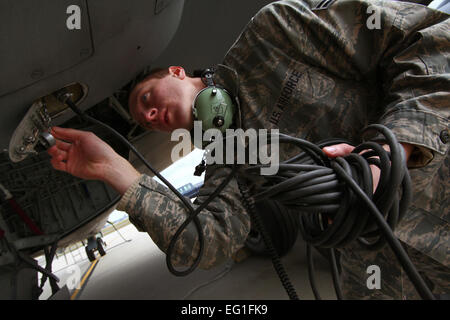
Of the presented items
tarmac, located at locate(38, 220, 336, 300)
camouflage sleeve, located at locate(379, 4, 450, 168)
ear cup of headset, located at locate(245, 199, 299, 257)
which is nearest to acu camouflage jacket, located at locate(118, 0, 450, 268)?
camouflage sleeve, located at locate(379, 4, 450, 168)

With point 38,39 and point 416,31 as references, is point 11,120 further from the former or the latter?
point 416,31

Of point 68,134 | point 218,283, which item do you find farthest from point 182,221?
point 218,283

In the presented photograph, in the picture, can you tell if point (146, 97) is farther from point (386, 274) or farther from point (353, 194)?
point (386, 274)

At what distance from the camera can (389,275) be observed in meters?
0.83

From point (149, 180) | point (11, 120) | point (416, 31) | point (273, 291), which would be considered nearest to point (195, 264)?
point (149, 180)

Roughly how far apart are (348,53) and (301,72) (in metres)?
0.12

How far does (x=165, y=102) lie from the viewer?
0.87 m

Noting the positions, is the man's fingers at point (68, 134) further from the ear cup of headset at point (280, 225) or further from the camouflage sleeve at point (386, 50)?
the ear cup of headset at point (280, 225)

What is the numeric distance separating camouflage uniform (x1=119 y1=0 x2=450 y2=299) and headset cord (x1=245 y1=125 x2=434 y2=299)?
16 cm

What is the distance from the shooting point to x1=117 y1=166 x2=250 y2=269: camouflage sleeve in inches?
25.6

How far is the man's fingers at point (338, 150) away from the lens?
48 cm

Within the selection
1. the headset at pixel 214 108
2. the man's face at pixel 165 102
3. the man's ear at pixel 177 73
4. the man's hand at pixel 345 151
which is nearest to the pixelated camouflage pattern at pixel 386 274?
the man's hand at pixel 345 151

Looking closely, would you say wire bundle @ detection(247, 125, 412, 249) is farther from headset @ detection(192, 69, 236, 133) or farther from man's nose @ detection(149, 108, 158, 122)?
man's nose @ detection(149, 108, 158, 122)

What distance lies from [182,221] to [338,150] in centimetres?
38
